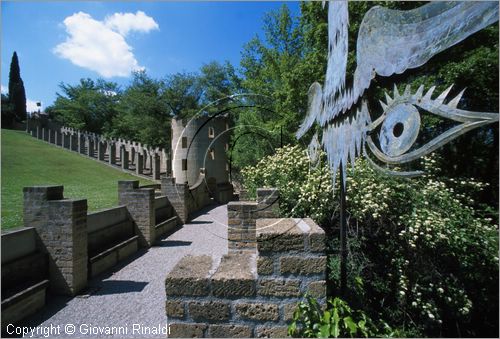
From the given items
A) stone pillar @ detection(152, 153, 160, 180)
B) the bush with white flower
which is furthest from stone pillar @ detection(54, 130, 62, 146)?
the bush with white flower

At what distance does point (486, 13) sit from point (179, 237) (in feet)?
35.4

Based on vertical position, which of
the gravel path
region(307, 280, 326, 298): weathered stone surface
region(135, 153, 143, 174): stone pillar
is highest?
region(135, 153, 143, 174): stone pillar

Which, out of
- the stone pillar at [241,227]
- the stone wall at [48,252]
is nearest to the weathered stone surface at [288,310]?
the stone pillar at [241,227]

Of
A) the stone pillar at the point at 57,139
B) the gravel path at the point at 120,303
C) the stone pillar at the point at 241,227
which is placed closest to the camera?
the stone pillar at the point at 241,227

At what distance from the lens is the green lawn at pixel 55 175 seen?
11.2 meters

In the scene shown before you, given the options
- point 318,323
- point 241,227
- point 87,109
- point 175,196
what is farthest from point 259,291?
point 87,109

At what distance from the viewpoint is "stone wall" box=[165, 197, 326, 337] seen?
2.06m

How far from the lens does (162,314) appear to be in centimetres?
497

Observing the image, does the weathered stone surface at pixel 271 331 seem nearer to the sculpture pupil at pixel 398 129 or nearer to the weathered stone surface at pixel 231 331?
the weathered stone surface at pixel 231 331

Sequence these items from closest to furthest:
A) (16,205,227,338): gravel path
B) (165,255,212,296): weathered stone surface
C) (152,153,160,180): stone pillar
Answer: (165,255,212,296): weathered stone surface, (16,205,227,338): gravel path, (152,153,160,180): stone pillar

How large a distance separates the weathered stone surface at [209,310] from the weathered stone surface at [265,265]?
37 centimetres

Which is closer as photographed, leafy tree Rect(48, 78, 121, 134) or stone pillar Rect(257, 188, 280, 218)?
stone pillar Rect(257, 188, 280, 218)

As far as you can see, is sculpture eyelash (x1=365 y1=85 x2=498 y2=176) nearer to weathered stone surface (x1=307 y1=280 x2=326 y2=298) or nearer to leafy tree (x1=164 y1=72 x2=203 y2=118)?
weathered stone surface (x1=307 y1=280 x2=326 y2=298)

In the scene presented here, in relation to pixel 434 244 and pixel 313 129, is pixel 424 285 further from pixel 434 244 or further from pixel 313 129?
pixel 313 129
